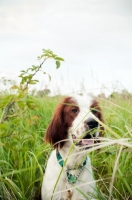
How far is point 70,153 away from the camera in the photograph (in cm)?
244

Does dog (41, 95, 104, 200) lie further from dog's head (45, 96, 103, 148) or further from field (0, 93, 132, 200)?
field (0, 93, 132, 200)

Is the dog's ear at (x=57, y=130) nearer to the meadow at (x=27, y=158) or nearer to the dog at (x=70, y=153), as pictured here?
the dog at (x=70, y=153)

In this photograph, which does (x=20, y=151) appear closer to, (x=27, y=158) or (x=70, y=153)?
(x=70, y=153)

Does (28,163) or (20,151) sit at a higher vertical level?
(20,151)

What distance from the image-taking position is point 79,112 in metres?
2.52

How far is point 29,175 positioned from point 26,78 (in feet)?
2.80

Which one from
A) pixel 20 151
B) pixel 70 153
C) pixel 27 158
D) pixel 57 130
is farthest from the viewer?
pixel 27 158

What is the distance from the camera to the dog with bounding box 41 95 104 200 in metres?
2.36

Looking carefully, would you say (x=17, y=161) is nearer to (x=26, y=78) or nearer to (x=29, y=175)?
(x=29, y=175)

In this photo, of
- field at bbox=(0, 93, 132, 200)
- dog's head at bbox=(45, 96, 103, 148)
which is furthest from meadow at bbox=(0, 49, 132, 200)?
dog's head at bbox=(45, 96, 103, 148)

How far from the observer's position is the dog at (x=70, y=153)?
2.36 meters

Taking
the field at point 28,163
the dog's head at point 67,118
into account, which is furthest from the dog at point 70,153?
the field at point 28,163

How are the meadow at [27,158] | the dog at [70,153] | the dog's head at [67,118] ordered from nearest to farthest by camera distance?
the meadow at [27,158] → the dog at [70,153] → the dog's head at [67,118]

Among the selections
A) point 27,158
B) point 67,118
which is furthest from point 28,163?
point 67,118
